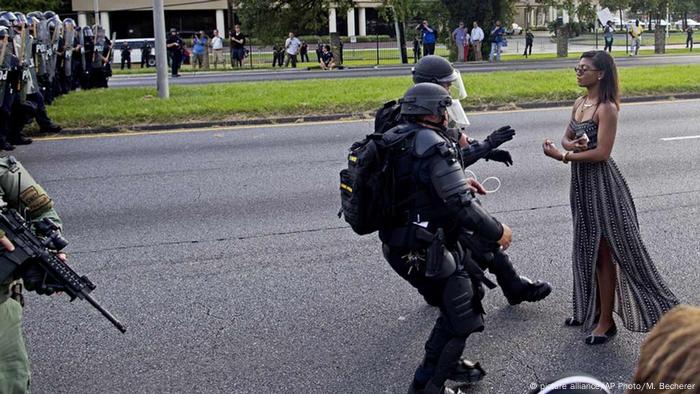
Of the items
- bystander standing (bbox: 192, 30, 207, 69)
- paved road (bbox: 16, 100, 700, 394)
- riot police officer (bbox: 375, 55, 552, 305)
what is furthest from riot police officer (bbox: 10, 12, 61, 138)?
bystander standing (bbox: 192, 30, 207, 69)

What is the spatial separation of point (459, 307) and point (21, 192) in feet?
7.10

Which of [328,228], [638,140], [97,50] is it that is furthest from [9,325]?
[97,50]

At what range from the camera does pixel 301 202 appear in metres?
8.53

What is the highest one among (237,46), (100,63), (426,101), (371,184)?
(237,46)

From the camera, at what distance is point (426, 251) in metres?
3.97

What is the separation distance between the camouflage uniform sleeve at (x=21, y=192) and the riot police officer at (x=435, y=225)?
167cm

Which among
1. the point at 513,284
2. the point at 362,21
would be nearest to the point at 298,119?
the point at 513,284

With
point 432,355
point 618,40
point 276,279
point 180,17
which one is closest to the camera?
point 432,355

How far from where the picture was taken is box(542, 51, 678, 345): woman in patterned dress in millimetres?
4750

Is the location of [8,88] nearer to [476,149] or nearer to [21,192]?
[21,192]

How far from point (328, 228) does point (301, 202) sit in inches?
41.6

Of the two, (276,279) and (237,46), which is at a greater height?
(237,46)

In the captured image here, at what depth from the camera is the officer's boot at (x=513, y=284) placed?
18.0ft

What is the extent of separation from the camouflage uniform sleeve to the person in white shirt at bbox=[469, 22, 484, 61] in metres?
32.5
